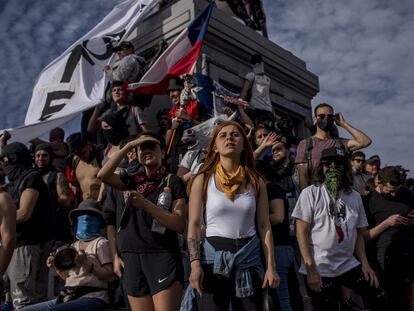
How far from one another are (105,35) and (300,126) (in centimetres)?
559

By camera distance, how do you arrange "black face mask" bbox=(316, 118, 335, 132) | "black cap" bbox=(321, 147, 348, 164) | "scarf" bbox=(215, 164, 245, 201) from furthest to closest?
"black face mask" bbox=(316, 118, 335, 132) < "black cap" bbox=(321, 147, 348, 164) < "scarf" bbox=(215, 164, 245, 201)

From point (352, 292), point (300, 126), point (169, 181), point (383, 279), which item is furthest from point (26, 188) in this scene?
point (300, 126)

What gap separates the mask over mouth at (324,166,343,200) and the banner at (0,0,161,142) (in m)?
4.83

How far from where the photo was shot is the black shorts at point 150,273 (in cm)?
324

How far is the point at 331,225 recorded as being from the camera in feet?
12.3

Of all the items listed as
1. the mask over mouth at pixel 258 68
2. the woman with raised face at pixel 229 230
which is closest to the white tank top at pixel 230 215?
the woman with raised face at pixel 229 230

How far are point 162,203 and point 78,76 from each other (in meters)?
5.63

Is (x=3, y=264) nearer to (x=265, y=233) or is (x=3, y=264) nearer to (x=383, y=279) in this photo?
(x=265, y=233)

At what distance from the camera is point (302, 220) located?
12.5ft

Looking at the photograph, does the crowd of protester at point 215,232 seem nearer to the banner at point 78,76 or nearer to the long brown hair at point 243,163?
the long brown hair at point 243,163

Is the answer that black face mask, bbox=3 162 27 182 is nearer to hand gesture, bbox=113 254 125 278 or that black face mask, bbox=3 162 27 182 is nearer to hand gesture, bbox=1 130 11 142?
hand gesture, bbox=113 254 125 278

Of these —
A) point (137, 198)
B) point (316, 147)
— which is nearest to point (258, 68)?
point (316, 147)

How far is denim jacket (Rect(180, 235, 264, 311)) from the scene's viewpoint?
2.91 meters

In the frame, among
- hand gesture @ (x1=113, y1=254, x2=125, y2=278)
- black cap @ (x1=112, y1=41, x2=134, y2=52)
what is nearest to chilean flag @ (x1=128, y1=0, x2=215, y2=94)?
black cap @ (x1=112, y1=41, x2=134, y2=52)
